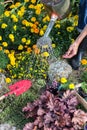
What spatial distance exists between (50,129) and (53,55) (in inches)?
41.3

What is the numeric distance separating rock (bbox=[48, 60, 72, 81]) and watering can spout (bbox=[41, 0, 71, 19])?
0.53 m

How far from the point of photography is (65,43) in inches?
187

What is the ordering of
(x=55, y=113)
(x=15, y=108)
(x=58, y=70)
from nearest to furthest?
(x=55, y=113)
(x=15, y=108)
(x=58, y=70)

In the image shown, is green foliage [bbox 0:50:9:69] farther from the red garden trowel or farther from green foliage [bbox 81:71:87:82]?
green foliage [bbox 81:71:87:82]

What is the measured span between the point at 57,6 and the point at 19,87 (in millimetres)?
929

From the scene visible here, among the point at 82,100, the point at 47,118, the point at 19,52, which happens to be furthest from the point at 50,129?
the point at 19,52

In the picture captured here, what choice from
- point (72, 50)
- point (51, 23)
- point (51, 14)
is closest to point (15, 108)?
point (72, 50)

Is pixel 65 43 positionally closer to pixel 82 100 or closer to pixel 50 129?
pixel 82 100

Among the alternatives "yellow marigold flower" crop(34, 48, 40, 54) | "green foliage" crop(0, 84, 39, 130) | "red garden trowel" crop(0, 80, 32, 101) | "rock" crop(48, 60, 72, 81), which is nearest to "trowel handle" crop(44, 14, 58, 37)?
"yellow marigold flower" crop(34, 48, 40, 54)

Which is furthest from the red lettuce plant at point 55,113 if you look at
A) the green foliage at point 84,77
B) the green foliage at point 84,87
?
the green foliage at point 84,77

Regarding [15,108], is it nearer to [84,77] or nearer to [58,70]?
[58,70]

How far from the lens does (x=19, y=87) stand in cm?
423

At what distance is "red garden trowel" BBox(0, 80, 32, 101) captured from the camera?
417 centimetres

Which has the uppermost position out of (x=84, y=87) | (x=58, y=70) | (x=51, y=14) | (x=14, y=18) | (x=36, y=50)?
(x=14, y=18)
